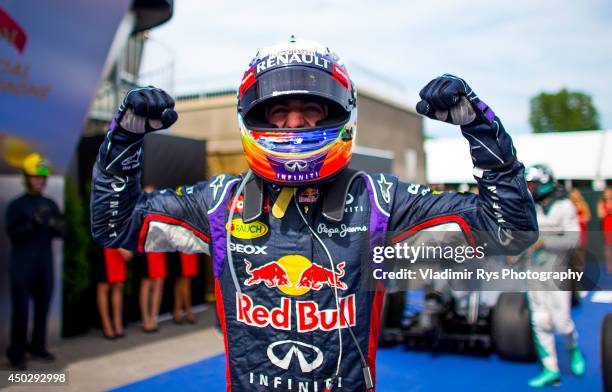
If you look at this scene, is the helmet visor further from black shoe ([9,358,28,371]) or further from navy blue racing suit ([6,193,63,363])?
black shoe ([9,358,28,371])

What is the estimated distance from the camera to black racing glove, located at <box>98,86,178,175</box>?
1.76 m

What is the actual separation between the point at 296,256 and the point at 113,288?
16.9 ft

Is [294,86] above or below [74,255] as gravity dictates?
above

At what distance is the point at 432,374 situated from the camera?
521cm

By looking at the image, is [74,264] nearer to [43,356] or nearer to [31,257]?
[31,257]

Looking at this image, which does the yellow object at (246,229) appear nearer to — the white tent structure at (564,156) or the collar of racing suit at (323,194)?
the collar of racing suit at (323,194)

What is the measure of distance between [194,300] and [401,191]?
6.82m

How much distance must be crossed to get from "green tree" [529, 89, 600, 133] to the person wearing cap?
52176 millimetres

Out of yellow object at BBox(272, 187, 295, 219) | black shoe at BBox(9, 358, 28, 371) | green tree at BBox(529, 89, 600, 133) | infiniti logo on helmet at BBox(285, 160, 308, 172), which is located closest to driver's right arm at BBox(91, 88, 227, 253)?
yellow object at BBox(272, 187, 295, 219)

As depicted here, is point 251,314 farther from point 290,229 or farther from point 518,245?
point 518,245

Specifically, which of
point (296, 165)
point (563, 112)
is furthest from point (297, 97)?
point (563, 112)

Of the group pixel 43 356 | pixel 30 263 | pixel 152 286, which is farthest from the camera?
pixel 152 286

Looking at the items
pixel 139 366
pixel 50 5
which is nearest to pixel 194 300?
pixel 139 366

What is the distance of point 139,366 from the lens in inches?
205
